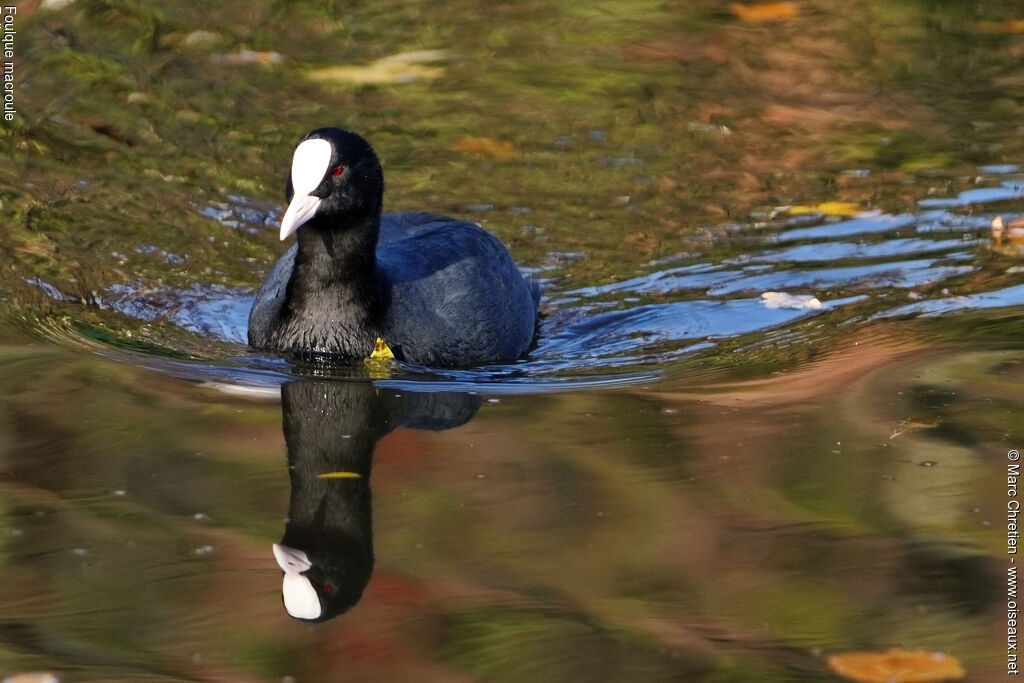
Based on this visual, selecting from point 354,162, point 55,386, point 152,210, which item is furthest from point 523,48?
point 55,386

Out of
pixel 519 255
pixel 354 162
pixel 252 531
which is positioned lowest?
pixel 519 255

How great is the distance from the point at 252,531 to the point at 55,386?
1.47m

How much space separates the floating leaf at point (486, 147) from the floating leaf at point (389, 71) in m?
1.08

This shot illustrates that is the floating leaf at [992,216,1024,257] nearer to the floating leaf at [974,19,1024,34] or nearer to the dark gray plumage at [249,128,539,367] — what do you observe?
the dark gray plumage at [249,128,539,367]

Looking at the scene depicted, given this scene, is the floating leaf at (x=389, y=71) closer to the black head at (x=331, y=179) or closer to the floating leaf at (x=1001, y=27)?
the floating leaf at (x=1001, y=27)

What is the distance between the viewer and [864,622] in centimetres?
400

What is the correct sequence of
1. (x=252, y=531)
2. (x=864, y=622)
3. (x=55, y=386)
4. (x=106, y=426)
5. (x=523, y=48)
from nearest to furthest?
(x=864, y=622)
(x=252, y=531)
(x=106, y=426)
(x=55, y=386)
(x=523, y=48)

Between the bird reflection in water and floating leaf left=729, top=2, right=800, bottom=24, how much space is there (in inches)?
245

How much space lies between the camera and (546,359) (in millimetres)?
6641

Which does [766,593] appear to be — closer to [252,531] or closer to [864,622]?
[864,622]

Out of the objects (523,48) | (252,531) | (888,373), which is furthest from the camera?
(523,48)

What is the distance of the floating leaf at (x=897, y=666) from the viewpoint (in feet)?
12.3

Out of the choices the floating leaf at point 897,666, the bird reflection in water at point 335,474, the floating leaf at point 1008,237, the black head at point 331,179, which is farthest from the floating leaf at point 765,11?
the floating leaf at point 897,666

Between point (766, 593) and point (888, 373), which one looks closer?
point (766, 593)
